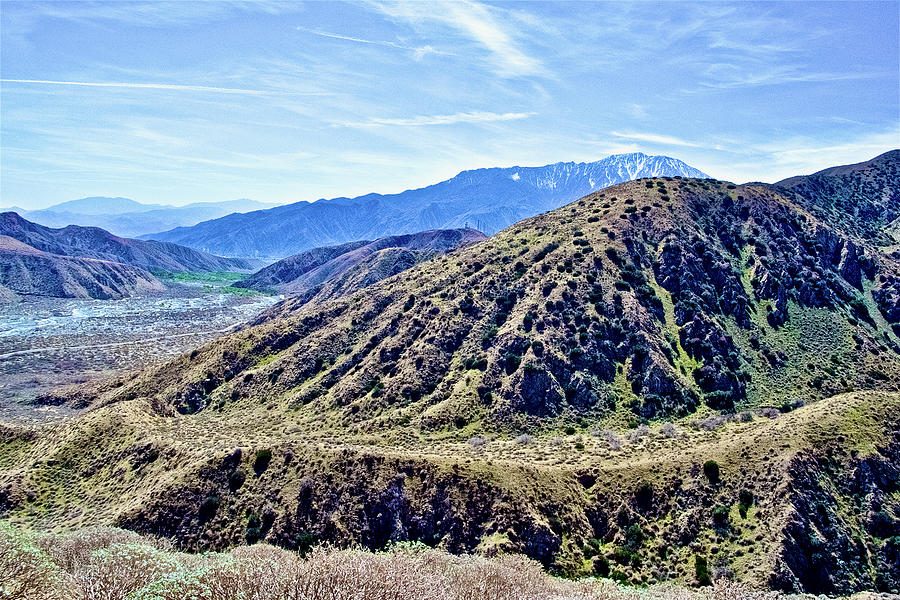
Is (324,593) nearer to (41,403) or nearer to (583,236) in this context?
(583,236)

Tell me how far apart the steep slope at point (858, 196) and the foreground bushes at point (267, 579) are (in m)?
114

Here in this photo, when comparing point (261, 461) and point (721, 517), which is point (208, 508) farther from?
point (721, 517)

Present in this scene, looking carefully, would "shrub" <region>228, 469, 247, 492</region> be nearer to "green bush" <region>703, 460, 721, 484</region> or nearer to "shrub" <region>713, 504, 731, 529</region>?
"shrub" <region>713, 504, 731, 529</region>

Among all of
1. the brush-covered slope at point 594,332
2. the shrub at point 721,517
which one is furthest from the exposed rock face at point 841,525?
the brush-covered slope at point 594,332

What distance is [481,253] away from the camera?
296 feet

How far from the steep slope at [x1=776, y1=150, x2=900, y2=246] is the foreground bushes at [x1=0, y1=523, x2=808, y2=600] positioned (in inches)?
4479

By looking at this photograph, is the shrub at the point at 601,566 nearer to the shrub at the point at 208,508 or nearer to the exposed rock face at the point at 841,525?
the exposed rock face at the point at 841,525

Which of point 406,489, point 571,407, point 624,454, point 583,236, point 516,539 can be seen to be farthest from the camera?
point 583,236

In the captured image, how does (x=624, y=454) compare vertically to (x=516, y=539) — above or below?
above

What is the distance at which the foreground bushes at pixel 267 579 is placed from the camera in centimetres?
2027

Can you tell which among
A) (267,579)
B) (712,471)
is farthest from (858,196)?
(267,579)

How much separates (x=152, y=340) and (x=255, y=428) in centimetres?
9187

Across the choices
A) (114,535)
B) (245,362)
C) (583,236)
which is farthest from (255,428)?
(583,236)

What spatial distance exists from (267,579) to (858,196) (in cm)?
16197
